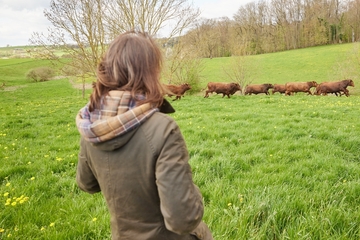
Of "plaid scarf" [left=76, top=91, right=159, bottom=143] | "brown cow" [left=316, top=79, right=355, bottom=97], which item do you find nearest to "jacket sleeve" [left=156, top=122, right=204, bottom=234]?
"plaid scarf" [left=76, top=91, right=159, bottom=143]

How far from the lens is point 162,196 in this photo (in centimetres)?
120

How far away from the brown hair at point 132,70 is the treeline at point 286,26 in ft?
158

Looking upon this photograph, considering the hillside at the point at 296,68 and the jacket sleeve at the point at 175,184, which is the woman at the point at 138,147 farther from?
the hillside at the point at 296,68

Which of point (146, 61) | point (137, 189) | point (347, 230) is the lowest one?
point (347, 230)

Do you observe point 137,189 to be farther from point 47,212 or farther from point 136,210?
point 47,212

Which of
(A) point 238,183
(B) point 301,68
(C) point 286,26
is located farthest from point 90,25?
(C) point 286,26

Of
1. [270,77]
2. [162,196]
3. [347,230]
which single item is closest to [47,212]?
[162,196]

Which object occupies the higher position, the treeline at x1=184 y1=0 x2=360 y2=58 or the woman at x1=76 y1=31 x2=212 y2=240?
the treeline at x1=184 y1=0 x2=360 y2=58

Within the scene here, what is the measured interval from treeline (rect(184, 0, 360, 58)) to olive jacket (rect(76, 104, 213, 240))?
48459 millimetres

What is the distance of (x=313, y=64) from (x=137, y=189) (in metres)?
39.5

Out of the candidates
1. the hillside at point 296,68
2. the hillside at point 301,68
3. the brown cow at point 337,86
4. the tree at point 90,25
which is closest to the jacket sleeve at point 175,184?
the tree at point 90,25

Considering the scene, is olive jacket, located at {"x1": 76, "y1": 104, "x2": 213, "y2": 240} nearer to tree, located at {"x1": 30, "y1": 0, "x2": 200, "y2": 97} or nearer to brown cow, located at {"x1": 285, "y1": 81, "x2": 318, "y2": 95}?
tree, located at {"x1": 30, "y1": 0, "x2": 200, "y2": 97}

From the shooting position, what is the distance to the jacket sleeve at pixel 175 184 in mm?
1174

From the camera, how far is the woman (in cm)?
118
